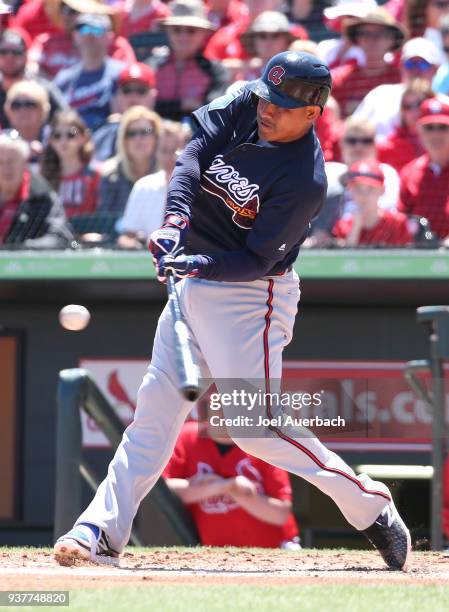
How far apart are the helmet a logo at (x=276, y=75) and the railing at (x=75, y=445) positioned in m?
2.18

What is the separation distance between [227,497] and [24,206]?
8.68ft

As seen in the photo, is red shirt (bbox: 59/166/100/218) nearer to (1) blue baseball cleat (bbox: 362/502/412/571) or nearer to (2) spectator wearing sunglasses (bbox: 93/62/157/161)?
(2) spectator wearing sunglasses (bbox: 93/62/157/161)

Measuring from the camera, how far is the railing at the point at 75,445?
17.1 feet

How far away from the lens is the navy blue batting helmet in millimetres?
3672

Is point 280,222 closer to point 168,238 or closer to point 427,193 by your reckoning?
point 168,238

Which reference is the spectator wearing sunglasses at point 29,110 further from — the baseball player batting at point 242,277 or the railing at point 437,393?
the baseball player batting at point 242,277

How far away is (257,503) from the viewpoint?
18.6 ft

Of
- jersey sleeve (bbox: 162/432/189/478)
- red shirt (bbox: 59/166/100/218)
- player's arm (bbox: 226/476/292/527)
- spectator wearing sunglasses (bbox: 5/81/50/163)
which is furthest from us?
spectator wearing sunglasses (bbox: 5/81/50/163)

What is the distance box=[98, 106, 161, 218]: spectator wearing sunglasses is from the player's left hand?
13.0ft

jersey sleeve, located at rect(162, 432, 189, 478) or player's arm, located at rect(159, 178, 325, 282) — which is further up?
player's arm, located at rect(159, 178, 325, 282)

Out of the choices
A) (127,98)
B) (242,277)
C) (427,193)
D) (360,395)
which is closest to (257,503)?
(360,395)

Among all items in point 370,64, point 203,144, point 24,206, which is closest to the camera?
point 203,144

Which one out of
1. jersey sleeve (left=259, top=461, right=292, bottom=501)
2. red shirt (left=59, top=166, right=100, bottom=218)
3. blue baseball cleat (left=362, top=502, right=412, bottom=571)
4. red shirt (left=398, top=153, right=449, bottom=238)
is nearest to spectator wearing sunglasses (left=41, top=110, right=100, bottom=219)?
red shirt (left=59, top=166, right=100, bottom=218)

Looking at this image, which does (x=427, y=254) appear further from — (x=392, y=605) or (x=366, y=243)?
(x=392, y=605)
